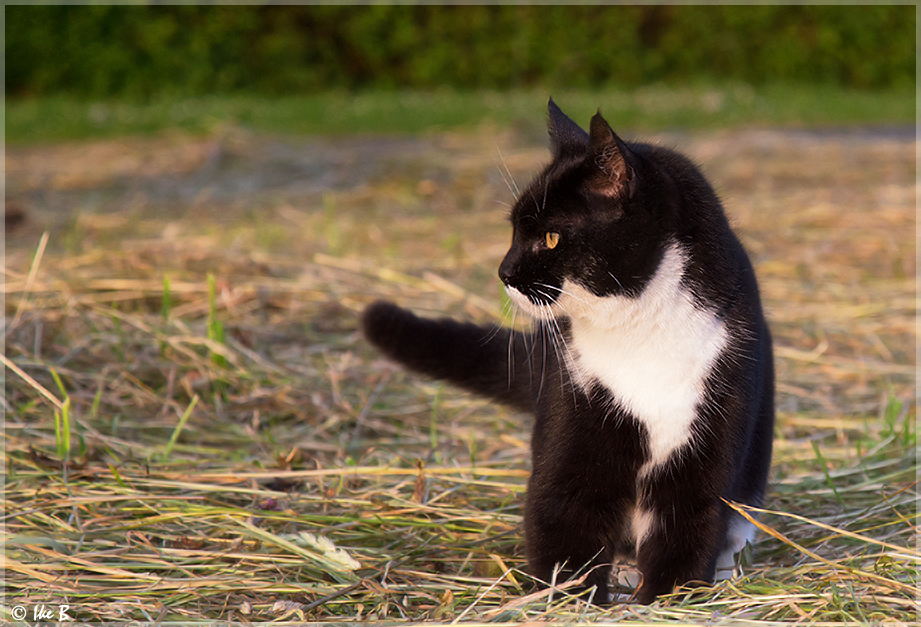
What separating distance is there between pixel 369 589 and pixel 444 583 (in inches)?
5.7

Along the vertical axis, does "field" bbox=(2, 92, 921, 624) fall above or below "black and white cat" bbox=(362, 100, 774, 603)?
below

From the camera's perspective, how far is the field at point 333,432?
139 cm

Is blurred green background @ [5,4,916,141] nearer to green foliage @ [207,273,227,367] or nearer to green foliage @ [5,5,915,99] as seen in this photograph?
green foliage @ [5,5,915,99]

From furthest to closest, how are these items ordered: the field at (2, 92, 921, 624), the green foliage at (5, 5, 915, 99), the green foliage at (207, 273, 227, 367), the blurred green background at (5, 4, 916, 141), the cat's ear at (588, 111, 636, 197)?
the green foliage at (5, 5, 915, 99) < the blurred green background at (5, 4, 916, 141) < the green foliage at (207, 273, 227, 367) < the field at (2, 92, 921, 624) < the cat's ear at (588, 111, 636, 197)

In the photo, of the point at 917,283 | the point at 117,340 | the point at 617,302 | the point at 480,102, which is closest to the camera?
the point at 617,302

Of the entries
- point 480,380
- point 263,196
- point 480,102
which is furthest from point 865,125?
point 480,380

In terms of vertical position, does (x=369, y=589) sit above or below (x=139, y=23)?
below

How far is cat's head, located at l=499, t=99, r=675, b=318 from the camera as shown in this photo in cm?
132

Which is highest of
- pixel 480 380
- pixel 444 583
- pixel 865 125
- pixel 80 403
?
pixel 865 125

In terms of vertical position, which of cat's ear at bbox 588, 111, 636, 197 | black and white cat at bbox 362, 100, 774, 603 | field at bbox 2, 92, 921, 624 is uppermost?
cat's ear at bbox 588, 111, 636, 197

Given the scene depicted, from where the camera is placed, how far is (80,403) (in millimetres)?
2039

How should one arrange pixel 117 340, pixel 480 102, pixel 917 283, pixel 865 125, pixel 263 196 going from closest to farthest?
pixel 117 340, pixel 917 283, pixel 263 196, pixel 865 125, pixel 480 102

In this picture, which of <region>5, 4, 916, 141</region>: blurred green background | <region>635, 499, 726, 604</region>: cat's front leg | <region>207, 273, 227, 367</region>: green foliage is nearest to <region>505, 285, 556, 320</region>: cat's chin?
<region>635, 499, 726, 604</region>: cat's front leg

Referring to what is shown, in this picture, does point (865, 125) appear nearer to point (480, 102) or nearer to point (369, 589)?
point (480, 102)
